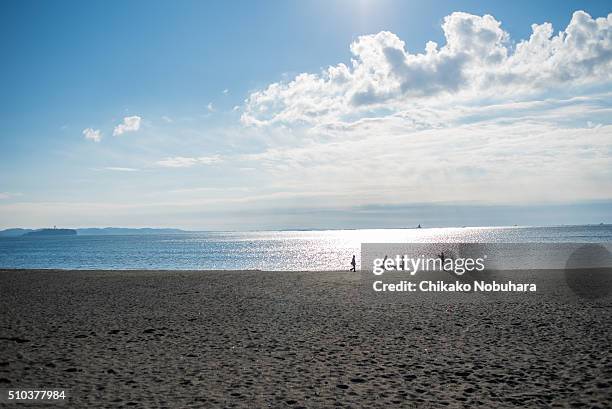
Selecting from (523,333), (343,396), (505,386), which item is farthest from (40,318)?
(523,333)

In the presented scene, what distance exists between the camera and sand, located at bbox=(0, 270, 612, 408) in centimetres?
927

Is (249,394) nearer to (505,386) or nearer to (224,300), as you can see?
(505,386)

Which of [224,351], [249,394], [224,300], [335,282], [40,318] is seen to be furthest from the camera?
[335,282]

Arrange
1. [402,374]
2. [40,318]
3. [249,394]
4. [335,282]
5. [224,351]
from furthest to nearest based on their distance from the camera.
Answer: [335,282] → [40,318] → [224,351] → [402,374] → [249,394]

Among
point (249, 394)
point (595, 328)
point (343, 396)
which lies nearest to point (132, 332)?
point (249, 394)

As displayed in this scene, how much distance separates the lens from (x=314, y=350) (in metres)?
13.1

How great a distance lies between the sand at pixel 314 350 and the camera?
9266mm

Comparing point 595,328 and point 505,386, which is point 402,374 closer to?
point 505,386

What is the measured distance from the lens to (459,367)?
438 inches

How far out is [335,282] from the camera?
31.7 meters

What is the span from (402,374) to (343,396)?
7.14ft

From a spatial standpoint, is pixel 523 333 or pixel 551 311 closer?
pixel 523 333

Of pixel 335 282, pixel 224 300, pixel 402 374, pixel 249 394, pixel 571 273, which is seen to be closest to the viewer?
pixel 249 394

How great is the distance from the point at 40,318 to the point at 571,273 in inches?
1424
